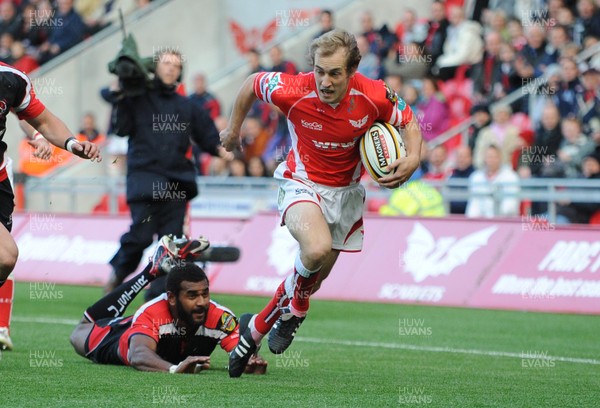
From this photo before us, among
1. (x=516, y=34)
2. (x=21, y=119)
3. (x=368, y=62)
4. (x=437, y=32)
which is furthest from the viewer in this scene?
(x=368, y=62)

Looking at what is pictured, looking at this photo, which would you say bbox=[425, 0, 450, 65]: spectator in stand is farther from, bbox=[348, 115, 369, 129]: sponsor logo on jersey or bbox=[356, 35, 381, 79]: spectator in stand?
bbox=[348, 115, 369, 129]: sponsor logo on jersey

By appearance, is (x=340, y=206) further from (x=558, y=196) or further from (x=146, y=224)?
(x=558, y=196)

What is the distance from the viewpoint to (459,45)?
19.8 meters

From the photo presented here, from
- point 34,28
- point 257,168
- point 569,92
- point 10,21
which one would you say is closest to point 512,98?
point 569,92

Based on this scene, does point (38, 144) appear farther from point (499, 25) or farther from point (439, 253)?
point (499, 25)

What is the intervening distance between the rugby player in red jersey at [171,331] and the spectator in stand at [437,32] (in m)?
11.4

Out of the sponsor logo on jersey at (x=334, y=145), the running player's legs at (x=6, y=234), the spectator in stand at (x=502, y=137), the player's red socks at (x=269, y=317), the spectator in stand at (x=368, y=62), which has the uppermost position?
the sponsor logo on jersey at (x=334, y=145)

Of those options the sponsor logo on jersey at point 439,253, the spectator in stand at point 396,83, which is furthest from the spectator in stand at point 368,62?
the sponsor logo on jersey at point 439,253

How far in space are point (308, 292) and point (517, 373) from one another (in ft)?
5.61

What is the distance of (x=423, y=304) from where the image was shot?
14789mm

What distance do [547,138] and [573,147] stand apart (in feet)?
2.05

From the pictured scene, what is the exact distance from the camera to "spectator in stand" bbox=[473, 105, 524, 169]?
1759 centimetres

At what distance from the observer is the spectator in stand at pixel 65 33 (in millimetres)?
25438

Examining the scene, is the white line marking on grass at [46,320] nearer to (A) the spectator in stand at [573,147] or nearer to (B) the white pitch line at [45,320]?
(B) the white pitch line at [45,320]
